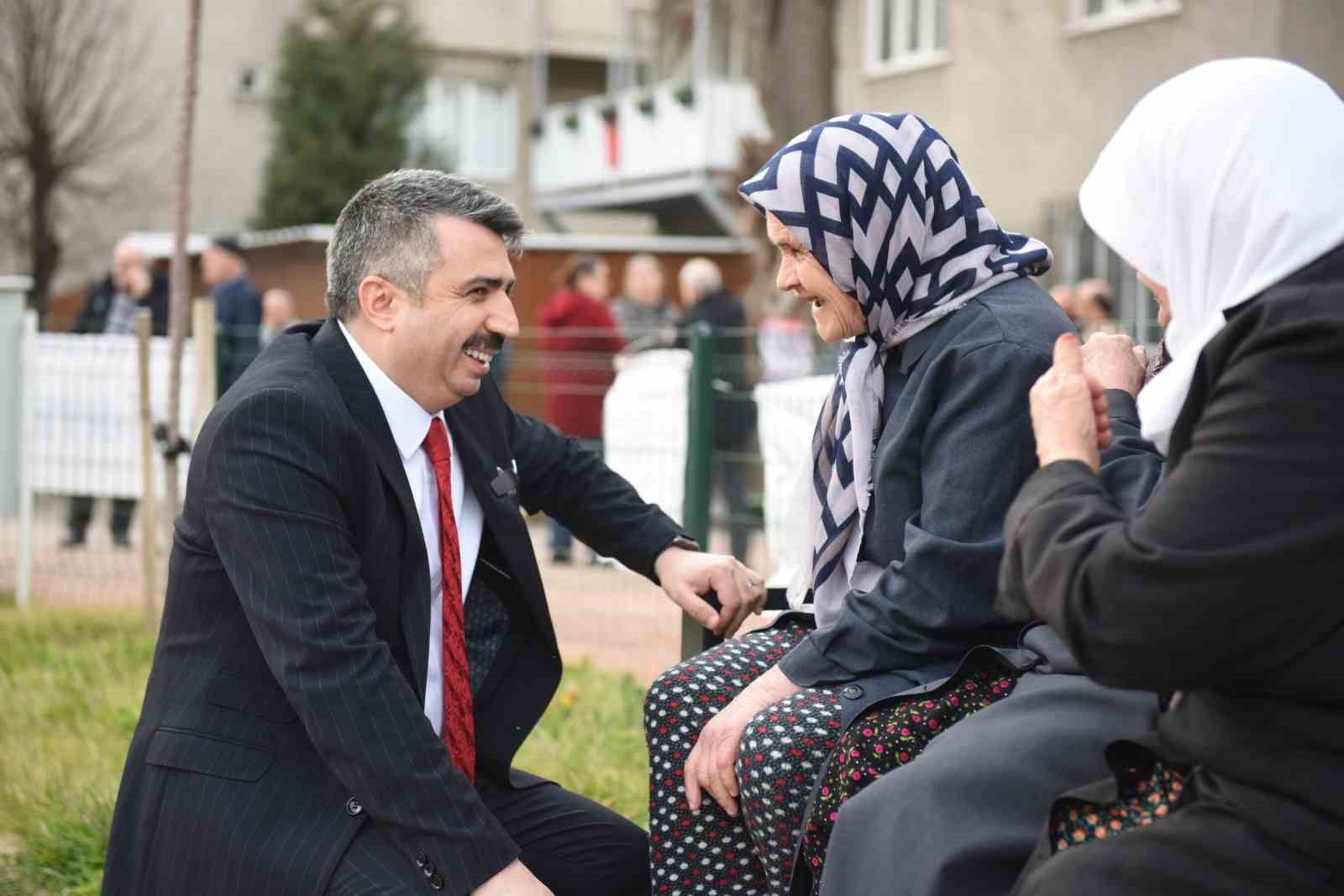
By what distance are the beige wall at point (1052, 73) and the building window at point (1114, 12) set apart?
89 mm

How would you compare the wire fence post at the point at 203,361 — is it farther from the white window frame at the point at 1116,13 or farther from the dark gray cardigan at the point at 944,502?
the white window frame at the point at 1116,13

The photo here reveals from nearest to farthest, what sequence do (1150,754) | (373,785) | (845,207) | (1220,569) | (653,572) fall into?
(1220,569)
(1150,754)
(373,785)
(845,207)
(653,572)

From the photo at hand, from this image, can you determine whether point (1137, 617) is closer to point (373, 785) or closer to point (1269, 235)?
point (1269, 235)

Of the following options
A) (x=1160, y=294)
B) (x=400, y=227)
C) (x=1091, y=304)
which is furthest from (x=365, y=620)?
(x=1091, y=304)

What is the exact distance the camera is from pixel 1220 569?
6.81ft

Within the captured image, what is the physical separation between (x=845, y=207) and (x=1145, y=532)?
3.96ft

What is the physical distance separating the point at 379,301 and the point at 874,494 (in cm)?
100

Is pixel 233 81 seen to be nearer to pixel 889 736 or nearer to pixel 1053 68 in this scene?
pixel 1053 68

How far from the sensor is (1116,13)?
18.3 metres

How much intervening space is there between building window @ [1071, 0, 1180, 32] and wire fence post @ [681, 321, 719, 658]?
11038 mm

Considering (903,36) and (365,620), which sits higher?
(903,36)

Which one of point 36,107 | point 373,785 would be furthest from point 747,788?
point 36,107

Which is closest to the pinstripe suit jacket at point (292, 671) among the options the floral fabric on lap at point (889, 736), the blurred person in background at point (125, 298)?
the floral fabric on lap at point (889, 736)

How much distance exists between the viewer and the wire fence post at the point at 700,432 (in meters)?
8.23
